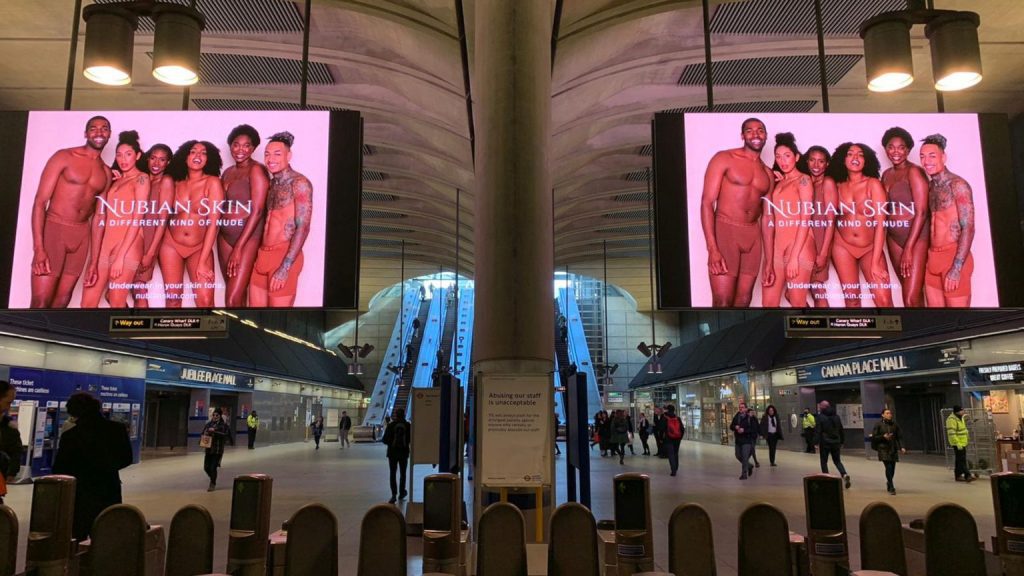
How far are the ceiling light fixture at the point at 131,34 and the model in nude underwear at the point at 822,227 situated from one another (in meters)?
5.17

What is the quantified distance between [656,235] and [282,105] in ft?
43.1

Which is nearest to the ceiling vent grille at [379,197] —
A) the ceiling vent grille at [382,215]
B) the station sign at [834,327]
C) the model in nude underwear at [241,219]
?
the ceiling vent grille at [382,215]

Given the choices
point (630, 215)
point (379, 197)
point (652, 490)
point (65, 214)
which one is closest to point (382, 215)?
point (379, 197)

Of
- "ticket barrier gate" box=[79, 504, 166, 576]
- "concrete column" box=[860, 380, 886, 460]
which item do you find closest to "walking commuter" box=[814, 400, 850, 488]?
"concrete column" box=[860, 380, 886, 460]

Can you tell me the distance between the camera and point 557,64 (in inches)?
563

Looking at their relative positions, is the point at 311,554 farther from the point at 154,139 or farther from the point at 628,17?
the point at 628,17

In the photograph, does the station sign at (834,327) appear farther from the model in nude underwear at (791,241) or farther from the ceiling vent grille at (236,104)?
the ceiling vent grille at (236,104)

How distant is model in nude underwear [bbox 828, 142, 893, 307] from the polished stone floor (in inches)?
96.3

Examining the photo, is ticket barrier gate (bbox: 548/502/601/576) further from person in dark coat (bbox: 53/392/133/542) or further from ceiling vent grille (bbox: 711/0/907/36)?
ceiling vent grille (bbox: 711/0/907/36)

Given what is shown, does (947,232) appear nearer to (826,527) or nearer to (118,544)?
(826,527)

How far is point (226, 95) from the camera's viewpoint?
1605 centimetres

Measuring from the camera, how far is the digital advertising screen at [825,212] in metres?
6.34

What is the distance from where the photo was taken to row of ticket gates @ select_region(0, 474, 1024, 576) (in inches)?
144

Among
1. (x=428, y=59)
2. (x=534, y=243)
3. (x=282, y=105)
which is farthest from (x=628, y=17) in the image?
(x=282, y=105)
